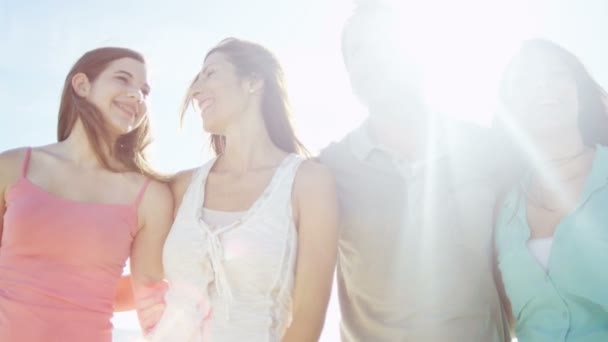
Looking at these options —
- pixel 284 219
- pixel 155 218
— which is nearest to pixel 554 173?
pixel 284 219

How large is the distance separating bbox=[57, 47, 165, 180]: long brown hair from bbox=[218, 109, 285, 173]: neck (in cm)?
58

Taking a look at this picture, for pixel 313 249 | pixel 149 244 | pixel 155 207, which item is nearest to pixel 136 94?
pixel 155 207

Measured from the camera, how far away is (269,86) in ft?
15.0

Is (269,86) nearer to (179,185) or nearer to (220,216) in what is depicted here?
(179,185)

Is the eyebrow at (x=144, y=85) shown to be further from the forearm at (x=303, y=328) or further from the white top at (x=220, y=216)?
the forearm at (x=303, y=328)

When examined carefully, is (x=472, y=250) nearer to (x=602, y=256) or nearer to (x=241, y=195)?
(x=602, y=256)

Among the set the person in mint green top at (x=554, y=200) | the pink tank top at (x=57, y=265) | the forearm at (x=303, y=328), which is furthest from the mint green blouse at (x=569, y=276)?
the pink tank top at (x=57, y=265)

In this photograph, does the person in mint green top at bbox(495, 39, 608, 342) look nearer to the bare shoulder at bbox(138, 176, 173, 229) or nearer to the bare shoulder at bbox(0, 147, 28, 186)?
the bare shoulder at bbox(138, 176, 173, 229)

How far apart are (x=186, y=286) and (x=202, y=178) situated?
2.61 feet

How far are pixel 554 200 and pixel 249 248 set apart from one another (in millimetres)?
1979

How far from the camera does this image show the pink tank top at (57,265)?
3.82 meters

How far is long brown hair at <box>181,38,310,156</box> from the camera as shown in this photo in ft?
14.7

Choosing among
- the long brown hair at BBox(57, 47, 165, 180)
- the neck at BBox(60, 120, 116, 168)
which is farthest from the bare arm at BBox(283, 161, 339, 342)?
the neck at BBox(60, 120, 116, 168)

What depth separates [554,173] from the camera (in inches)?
164
